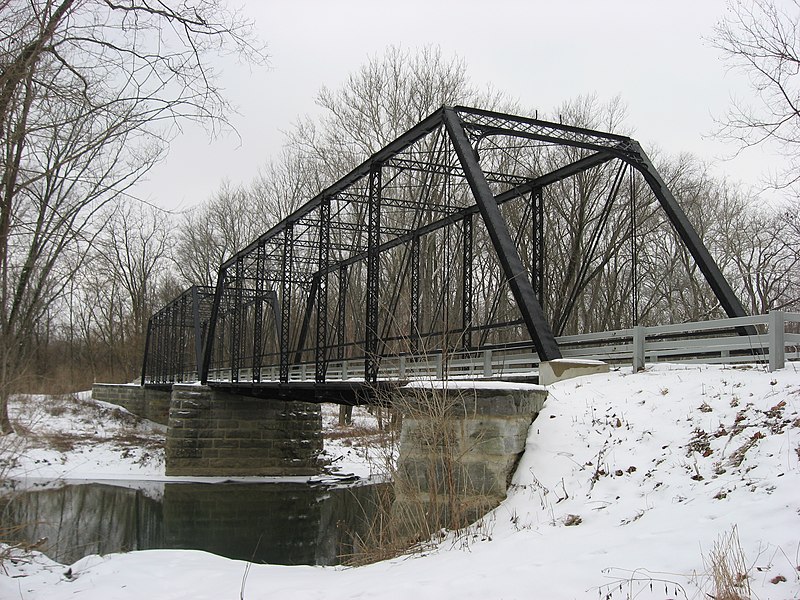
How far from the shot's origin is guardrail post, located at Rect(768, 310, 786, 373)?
8.33 m

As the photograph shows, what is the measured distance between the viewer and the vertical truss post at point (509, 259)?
34.9ft

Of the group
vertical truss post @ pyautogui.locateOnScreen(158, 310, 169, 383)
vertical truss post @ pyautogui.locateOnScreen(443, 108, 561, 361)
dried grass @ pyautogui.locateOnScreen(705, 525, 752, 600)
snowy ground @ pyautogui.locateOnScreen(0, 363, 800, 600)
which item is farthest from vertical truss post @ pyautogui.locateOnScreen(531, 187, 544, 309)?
vertical truss post @ pyautogui.locateOnScreen(158, 310, 169, 383)

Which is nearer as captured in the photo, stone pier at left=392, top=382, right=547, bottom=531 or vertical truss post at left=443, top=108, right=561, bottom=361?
stone pier at left=392, top=382, right=547, bottom=531

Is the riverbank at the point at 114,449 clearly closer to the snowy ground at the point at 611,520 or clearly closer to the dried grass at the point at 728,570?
the snowy ground at the point at 611,520

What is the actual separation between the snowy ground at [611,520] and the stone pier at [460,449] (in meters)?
0.27

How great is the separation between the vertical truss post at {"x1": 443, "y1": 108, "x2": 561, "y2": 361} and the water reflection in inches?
186

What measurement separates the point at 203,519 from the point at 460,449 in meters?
13.3

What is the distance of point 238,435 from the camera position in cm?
2784

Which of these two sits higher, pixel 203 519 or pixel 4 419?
pixel 4 419

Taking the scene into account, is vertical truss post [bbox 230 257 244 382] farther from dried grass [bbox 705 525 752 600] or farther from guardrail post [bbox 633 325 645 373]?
dried grass [bbox 705 525 752 600]

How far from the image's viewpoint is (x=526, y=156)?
2919 centimetres

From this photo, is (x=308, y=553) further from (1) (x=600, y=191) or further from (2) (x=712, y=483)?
(1) (x=600, y=191)

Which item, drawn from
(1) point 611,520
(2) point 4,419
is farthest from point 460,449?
(2) point 4,419

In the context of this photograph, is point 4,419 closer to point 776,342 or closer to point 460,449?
point 460,449
